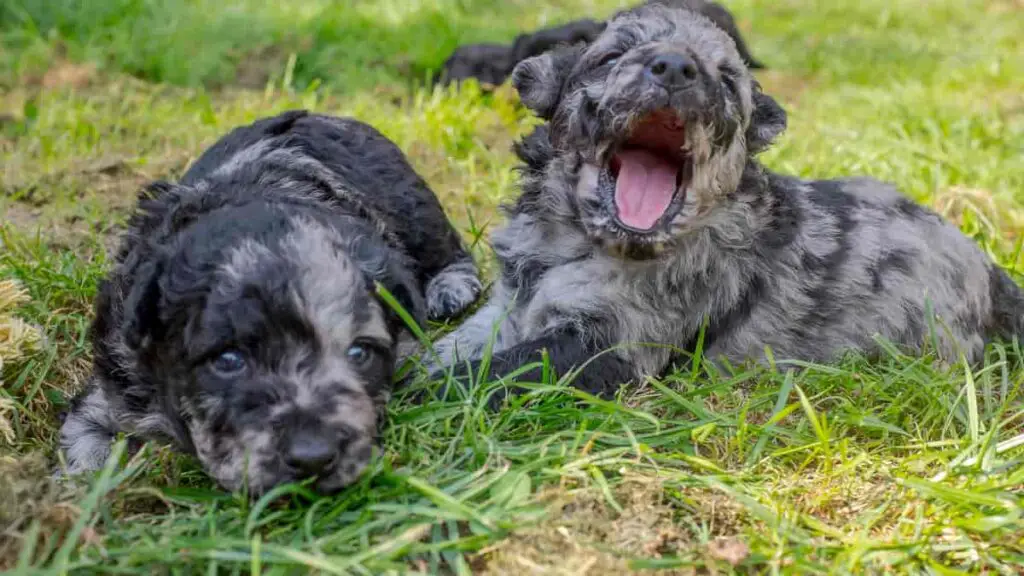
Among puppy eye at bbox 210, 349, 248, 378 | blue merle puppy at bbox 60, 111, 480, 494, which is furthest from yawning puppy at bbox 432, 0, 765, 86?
puppy eye at bbox 210, 349, 248, 378

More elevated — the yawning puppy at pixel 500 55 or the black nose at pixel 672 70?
the black nose at pixel 672 70

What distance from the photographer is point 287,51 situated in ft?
30.4

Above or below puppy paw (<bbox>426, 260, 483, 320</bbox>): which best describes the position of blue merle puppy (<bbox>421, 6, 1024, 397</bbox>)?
above

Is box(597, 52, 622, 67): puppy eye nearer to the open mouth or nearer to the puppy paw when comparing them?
the open mouth

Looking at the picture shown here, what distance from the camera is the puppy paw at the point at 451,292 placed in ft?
17.5

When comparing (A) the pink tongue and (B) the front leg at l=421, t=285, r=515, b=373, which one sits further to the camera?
(B) the front leg at l=421, t=285, r=515, b=373

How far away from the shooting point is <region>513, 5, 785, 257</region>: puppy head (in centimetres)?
407

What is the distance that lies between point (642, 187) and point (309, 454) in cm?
194

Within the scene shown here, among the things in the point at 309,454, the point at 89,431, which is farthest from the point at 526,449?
the point at 89,431

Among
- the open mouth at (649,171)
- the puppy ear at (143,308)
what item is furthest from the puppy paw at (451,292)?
the puppy ear at (143,308)

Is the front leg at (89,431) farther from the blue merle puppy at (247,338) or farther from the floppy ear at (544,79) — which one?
the floppy ear at (544,79)

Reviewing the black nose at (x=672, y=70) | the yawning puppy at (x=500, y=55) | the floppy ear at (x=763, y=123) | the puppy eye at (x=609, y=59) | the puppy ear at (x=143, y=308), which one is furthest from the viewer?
the yawning puppy at (x=500, y=55)

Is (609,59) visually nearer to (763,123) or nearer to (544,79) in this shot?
(544,79)

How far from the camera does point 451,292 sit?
17.6 ft
